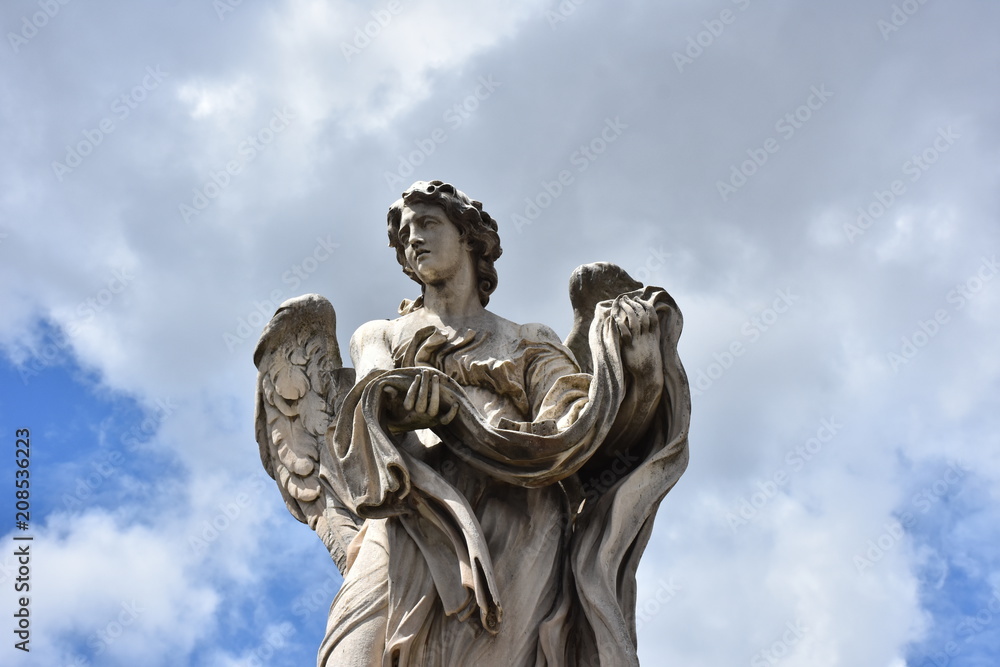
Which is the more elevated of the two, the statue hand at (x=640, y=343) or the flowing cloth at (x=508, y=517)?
the statue hand at (x=640, y=343)

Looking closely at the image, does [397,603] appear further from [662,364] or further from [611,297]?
[611,297]

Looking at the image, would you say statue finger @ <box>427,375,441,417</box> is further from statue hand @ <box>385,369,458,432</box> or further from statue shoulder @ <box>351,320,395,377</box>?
statue shoulder @ <box>351,320,395,377</box>

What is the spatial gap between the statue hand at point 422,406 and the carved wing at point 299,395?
1.34 meters

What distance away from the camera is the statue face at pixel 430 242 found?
898cm

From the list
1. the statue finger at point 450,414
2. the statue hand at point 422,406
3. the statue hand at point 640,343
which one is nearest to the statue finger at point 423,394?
the statue hand at point 422,406

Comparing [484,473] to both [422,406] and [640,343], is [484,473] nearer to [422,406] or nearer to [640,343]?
[422,406]

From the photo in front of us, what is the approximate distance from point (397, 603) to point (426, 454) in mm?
936

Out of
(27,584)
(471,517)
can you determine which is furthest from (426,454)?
(27,584)

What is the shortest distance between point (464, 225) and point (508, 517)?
206 cm

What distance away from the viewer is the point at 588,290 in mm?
9305

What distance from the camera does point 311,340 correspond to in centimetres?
959

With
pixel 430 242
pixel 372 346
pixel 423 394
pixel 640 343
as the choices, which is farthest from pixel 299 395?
pixel 640 343

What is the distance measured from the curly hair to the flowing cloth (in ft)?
3.53

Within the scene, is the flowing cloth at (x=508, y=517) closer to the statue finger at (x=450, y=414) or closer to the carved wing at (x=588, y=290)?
the statue finger at (x=450, y=414)
